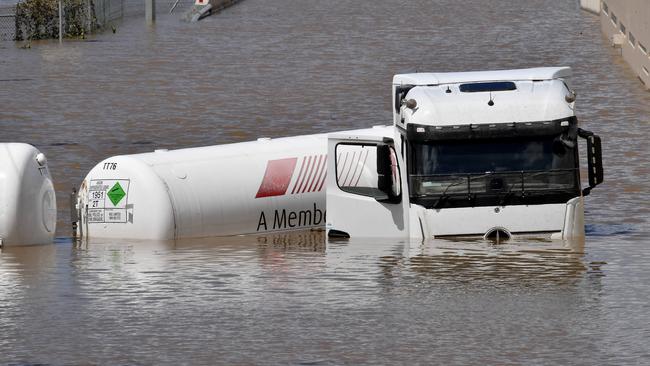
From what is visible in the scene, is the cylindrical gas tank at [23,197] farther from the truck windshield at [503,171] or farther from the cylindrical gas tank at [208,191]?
the truck windshield at [503,171]

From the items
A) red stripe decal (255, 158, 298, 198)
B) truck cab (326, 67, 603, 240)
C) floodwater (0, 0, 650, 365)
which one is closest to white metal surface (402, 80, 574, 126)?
truck cab (326, 67, 603, 240)

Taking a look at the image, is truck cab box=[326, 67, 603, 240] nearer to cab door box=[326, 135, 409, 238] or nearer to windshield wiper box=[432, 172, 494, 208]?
windshield wiper box=[432, 172, 494, 208]

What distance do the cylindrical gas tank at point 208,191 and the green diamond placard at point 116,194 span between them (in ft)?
0.05

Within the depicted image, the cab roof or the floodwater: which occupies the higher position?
the cab roof

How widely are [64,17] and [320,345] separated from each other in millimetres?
47492

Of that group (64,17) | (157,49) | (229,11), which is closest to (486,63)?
(157,49)

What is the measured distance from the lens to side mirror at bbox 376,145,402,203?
23312 mm

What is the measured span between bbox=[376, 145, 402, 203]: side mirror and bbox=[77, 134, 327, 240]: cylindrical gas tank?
3343mm

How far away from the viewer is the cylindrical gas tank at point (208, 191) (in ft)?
82.2

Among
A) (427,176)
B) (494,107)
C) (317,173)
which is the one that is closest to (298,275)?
(427,176)

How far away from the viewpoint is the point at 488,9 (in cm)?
7194

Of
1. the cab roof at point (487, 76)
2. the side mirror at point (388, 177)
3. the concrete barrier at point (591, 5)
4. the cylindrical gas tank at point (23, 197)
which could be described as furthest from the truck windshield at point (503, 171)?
the concrete barrier at point (591, 5)

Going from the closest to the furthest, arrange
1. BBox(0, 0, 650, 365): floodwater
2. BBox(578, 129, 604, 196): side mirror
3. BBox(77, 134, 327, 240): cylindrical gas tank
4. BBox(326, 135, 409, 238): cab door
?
1. BBox(0, 0, 650, 365): floodwater
2. BBox(578, 129, 604, 196): side mirror
3. BBox(326, 135, 409, 238): cab door
4. BBox(77, 134, 327, 240): cylindrical gas tank

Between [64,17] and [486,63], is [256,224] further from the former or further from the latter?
[64,17]
